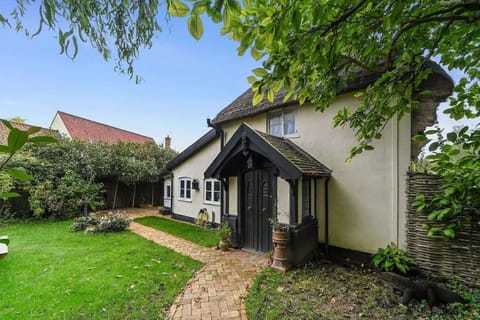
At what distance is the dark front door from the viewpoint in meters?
6.25

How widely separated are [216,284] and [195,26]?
15.2 feet

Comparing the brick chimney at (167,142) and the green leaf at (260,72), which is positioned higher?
the brick chimney at (167,142)

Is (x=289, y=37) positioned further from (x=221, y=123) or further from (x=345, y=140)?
(x=221, y=123)

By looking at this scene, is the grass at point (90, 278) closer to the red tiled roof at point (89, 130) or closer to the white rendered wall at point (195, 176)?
the white rendered wall at point (195, 176)

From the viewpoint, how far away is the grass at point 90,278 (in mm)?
3672

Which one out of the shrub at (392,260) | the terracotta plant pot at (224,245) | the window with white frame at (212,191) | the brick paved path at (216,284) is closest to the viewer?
the brick paved path at (216,284)

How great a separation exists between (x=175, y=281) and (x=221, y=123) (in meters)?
5.68

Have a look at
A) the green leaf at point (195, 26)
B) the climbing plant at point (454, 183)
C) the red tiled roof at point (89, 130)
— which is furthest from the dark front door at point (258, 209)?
the red tiled roof at point (89, 130)

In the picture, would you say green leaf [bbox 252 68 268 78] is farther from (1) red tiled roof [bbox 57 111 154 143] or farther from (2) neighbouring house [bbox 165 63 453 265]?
(1) red tiled roof [bbox 57 111 154 143]

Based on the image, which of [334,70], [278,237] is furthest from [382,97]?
[278,237]

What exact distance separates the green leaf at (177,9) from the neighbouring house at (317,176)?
13.6 feet

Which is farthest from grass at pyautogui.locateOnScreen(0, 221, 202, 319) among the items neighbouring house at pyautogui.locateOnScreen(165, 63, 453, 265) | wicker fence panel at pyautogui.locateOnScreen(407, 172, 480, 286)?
wicker fence panel at pyautogui.locateOnScreen(407, 172, 480, 286)

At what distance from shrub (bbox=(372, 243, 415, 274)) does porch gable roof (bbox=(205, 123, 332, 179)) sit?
2139 millimetres

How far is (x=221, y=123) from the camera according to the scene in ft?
28.4
